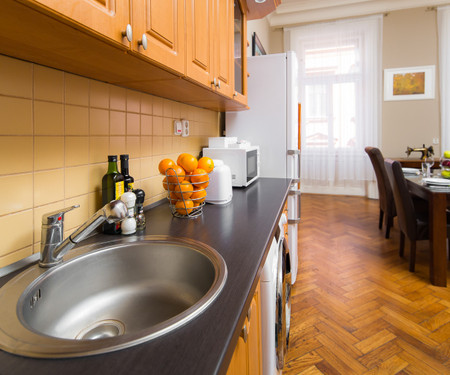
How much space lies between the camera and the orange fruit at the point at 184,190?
121 centimetres

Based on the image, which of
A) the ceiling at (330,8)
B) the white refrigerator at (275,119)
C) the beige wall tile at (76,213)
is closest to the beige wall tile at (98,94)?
the beige wall tile at (76,213)

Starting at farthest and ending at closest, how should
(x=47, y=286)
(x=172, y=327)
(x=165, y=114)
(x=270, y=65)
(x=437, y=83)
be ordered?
1. (x=437, y=83)
2. (x=270, y=65)
3. (x=165, y=114)
4. (x=47, y=286)
5. (x=172, y=327)

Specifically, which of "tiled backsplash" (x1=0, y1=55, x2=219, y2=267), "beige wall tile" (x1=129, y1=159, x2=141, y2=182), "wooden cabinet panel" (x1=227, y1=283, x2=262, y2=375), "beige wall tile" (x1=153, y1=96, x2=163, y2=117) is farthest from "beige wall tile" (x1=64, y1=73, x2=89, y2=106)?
"wooden cabinet panel" (x1=227, y1=283, x2=262, y2=375)

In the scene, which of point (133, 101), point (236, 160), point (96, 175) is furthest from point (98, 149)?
point (236, 160)

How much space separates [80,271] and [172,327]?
0.44 m

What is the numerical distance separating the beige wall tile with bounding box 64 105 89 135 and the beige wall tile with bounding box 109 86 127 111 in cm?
15

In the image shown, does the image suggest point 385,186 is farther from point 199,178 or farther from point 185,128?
point 199,178

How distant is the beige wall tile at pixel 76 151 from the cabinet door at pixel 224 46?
65cm

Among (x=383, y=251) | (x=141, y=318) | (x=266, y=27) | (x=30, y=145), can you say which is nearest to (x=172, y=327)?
(x=141, y=318)

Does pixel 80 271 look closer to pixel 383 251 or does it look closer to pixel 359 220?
pixel 383 251

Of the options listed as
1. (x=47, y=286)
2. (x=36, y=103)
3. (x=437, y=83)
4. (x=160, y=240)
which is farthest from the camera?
(x=437, y=83)

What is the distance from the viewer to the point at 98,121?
1.07 m

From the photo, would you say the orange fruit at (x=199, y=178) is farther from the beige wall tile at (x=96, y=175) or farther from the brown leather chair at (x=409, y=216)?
the brown leather chair at (x=409, y=216)

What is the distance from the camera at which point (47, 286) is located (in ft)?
2.39
